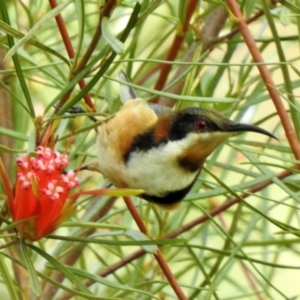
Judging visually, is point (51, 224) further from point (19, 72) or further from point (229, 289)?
point (229, 289)

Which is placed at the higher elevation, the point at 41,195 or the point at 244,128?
the point at 244,128

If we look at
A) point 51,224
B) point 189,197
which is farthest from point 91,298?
point 189,197

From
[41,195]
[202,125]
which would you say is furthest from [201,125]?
[41,195]

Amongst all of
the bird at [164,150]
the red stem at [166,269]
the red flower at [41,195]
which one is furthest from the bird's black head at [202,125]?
the red flower at [41,195]

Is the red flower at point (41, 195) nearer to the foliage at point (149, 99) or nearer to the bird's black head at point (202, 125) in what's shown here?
the foliage at point (149, 99)

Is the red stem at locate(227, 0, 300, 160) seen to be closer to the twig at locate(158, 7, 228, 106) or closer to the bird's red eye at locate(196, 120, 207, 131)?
the bird's red eye at locate(196, 120, 207, 131)

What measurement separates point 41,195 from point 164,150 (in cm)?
29

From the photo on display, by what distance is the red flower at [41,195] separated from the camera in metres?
0.57

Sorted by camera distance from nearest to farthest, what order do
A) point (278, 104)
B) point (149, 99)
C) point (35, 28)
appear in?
point (35, 28) → point (278, 104) → point (149, 99)

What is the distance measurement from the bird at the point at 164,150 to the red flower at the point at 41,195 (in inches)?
8.9

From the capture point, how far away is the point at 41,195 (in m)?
0.57

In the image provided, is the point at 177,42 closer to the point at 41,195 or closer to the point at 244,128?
the point at 244,128

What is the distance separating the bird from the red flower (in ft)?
0.74

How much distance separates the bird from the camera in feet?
2.70
